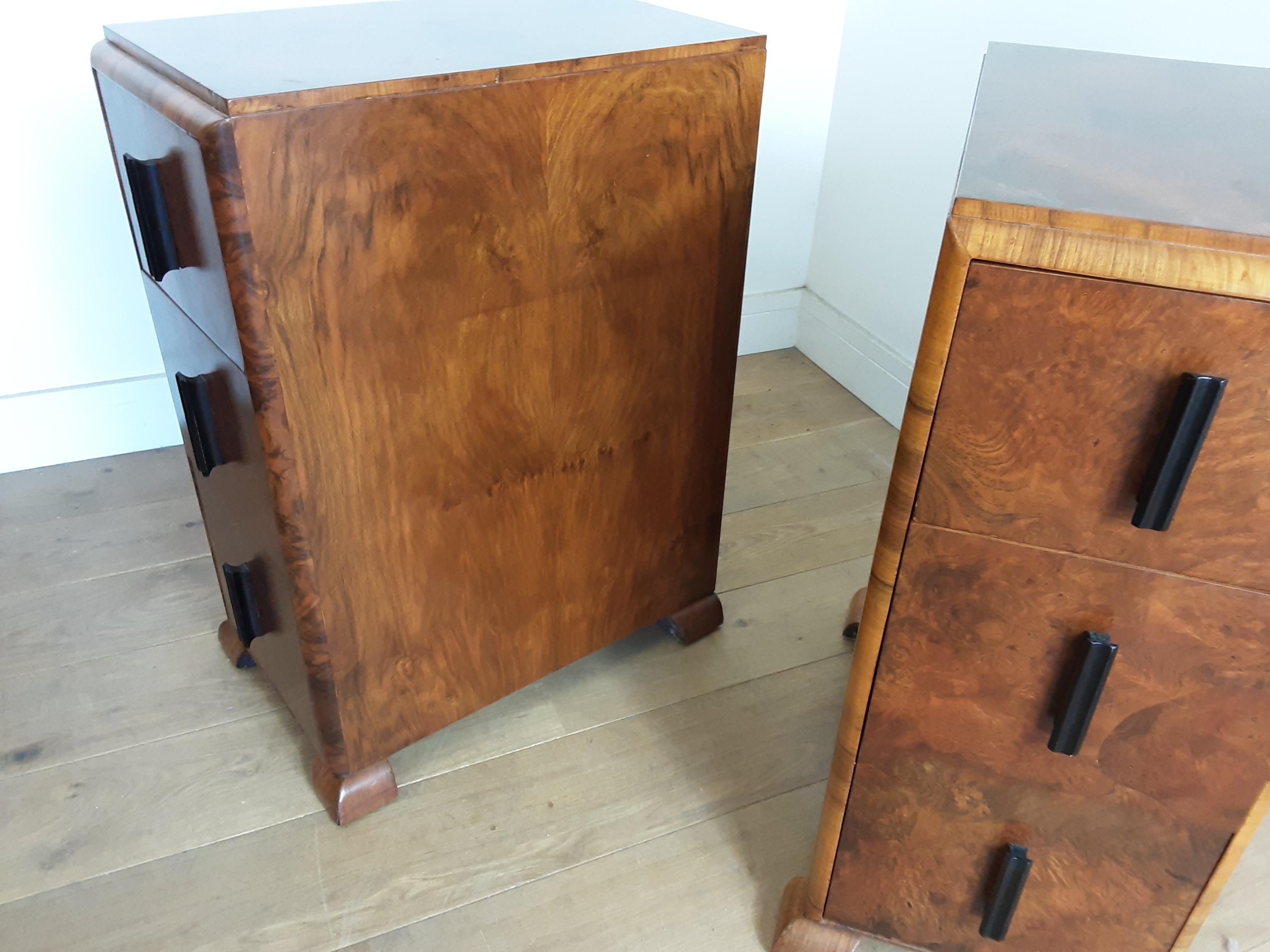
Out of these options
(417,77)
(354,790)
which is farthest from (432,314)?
(354,790)

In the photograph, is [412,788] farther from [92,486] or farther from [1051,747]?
[92,486]

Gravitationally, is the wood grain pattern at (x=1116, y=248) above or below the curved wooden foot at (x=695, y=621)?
above

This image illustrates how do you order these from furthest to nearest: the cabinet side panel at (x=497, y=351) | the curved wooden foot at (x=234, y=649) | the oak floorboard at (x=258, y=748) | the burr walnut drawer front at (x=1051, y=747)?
the curved wooden foot at (x=234, y=649) → the oak floorboard at (x=258, y=748) → the cabinet side panel at (x=497, y=351) → the burr walnut drawer front at (x=1051, y=747)

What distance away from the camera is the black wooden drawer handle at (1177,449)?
499 millimetres

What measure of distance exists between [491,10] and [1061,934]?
0.95 m

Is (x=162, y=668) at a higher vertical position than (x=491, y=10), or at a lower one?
lower

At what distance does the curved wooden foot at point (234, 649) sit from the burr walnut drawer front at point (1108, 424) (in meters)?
0.83

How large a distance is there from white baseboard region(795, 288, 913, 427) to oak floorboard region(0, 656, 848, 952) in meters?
0.70

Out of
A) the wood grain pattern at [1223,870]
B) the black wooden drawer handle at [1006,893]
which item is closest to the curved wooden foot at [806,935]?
the black wooden drawer handle at [1006,893]

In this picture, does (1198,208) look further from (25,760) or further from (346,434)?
(25,760)

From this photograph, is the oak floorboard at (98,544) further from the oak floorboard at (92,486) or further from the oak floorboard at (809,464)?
the oak floorboard at (809,464)

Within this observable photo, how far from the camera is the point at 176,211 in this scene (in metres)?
0.71

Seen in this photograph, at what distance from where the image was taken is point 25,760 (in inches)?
39.3

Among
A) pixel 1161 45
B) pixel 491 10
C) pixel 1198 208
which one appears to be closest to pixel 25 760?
pixel 491 10
